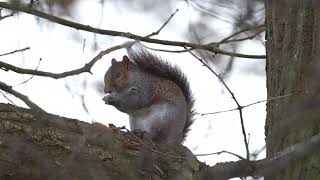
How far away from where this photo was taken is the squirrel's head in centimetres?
306

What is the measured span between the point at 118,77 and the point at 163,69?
23cm

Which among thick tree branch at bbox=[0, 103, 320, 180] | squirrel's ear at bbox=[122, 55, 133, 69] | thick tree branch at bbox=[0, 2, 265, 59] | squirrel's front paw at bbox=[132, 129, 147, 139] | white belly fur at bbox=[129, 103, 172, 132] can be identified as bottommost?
thick tree branch at bbox=[0, 103, 320, 180]

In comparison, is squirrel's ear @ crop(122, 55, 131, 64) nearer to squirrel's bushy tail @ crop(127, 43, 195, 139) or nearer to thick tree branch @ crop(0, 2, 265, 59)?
squirrel's bushy tail @ crop(127, 43, 195, 139)

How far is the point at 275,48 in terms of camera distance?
2299mm

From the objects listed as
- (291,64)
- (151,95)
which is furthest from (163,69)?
(291,64)

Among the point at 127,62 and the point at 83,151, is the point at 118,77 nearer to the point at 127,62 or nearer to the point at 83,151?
the point at 127,62

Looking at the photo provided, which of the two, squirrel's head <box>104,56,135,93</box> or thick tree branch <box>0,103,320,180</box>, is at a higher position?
squirrel's head <box>104,56,135,93</box>

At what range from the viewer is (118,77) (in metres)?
3.07

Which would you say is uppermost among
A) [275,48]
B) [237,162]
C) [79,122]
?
[275,48]

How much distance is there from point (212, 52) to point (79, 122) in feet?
3.04

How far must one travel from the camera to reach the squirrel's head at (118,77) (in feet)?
10.0

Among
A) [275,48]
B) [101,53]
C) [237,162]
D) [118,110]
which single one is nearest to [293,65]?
[275,48]

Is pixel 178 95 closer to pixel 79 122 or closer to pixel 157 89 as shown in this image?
pixel 157 89

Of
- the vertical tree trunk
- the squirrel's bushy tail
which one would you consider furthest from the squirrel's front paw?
the vertical tree trunk
